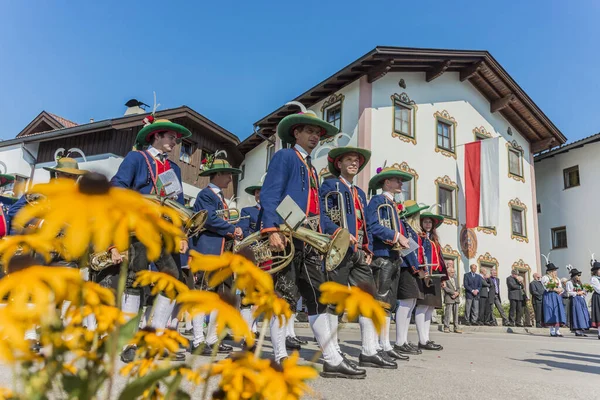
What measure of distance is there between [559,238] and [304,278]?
2651 centimetres

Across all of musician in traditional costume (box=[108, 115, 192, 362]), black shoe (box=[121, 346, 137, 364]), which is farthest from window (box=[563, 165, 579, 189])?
black shoe (box=[121, 346, 137, 364])

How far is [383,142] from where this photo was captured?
18688mm

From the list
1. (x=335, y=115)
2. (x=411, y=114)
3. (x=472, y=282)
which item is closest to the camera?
(x=472, y=282)

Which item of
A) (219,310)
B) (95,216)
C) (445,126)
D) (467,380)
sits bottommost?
(467,380)

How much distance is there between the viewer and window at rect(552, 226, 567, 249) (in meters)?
26.0

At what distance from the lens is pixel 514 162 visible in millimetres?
23562

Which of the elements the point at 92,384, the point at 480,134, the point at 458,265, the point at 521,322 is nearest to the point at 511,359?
the point at 92,384

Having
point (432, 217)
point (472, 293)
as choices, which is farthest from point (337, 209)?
point (472, 293)

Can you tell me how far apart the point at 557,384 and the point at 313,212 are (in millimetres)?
2491

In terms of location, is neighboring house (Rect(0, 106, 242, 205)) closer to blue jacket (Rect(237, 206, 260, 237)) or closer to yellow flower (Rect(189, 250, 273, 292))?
blue jacket (Rect(237, 206, 260, 237))

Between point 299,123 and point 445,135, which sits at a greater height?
point 445,135

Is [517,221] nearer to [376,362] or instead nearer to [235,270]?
[376,362]

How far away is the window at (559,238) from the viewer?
25978 mm

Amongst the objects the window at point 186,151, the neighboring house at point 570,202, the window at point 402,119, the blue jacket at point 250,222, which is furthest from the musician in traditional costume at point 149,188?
the neighboring house at point 570,202
